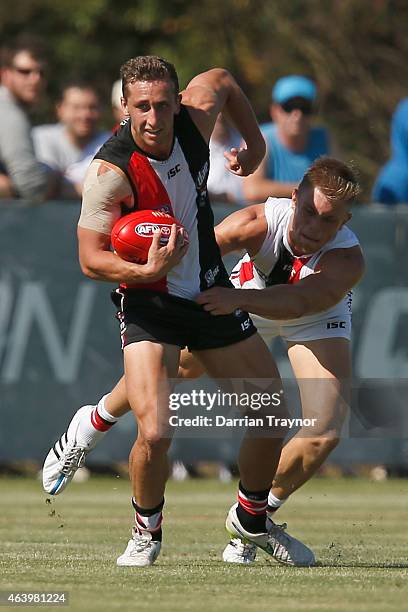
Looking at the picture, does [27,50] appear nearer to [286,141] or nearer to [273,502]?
[286,141]

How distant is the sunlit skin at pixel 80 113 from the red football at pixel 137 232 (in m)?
5.11

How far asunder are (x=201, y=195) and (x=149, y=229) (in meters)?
0.56

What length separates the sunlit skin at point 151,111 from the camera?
6859 millimetres

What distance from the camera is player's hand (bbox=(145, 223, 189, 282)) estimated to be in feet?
22.2

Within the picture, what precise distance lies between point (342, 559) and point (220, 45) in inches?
505

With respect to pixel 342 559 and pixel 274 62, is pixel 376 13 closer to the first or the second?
pixel 274 62

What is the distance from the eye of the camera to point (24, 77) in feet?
36.9

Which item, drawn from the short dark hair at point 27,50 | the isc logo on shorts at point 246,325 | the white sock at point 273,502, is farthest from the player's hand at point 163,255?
the short dark hair at point 27,50

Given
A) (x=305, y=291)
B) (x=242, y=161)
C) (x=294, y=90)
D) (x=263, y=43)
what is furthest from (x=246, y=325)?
(x=263, y=43)

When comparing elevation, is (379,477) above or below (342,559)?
below

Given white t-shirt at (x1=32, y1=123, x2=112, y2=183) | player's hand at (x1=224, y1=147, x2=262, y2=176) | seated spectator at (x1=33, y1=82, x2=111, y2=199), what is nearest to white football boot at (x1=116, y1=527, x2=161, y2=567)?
player's hand at (x1=224, y1=147, x2=262, y2=176)

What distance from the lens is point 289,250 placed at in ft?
25.7

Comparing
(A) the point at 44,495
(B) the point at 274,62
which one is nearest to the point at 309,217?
(A) the point at 44,495

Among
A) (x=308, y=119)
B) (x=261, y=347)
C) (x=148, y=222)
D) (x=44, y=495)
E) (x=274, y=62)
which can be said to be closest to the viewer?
(x=148, y=222)
